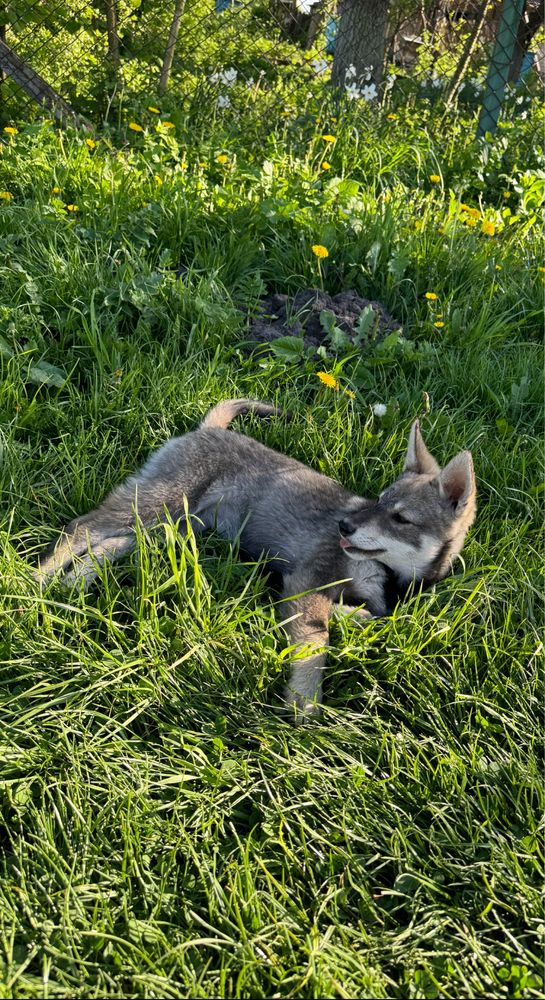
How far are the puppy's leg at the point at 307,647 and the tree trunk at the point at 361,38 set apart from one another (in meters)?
6.36

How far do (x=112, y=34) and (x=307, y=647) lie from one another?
596 cm

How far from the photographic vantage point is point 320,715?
2965 mm

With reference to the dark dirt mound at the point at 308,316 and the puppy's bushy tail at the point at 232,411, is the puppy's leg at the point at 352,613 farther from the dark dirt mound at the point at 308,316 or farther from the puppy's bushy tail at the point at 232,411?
the dark dirt mound at the point at 308,316

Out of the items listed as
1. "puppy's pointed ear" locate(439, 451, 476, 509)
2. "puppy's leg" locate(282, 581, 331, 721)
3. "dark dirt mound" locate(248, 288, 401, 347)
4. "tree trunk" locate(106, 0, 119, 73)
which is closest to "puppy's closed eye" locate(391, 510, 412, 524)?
"puppy's pointed ear" locate(439, 451, 476, 509)

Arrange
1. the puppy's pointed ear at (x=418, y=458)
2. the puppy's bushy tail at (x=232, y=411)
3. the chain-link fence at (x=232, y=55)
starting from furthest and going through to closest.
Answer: the chain-link fence at (x=232, y=55) → the puppy's bushy tail at (x=232, y=411) → the puppy's pointed ear at (x=418, y=458)

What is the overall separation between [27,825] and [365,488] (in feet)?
7.70

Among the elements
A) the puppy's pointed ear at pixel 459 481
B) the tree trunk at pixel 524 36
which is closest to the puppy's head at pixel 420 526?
the puppy's pointed ear at pixel 459 481

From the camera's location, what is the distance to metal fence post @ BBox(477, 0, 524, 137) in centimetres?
673

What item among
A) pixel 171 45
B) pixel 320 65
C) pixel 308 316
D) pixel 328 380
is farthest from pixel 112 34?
pixel 328 380

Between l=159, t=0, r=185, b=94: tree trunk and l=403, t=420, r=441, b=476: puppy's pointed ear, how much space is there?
4.65 meters

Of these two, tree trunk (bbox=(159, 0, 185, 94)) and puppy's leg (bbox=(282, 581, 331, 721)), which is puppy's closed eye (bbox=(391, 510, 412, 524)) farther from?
tree trunk (bbox=(159, 0, 185, 94))

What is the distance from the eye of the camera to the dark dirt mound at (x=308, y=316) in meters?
4.72

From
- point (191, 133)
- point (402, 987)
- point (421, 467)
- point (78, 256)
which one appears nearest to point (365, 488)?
point (421, 467)

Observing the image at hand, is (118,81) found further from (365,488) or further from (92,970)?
(92,970)
